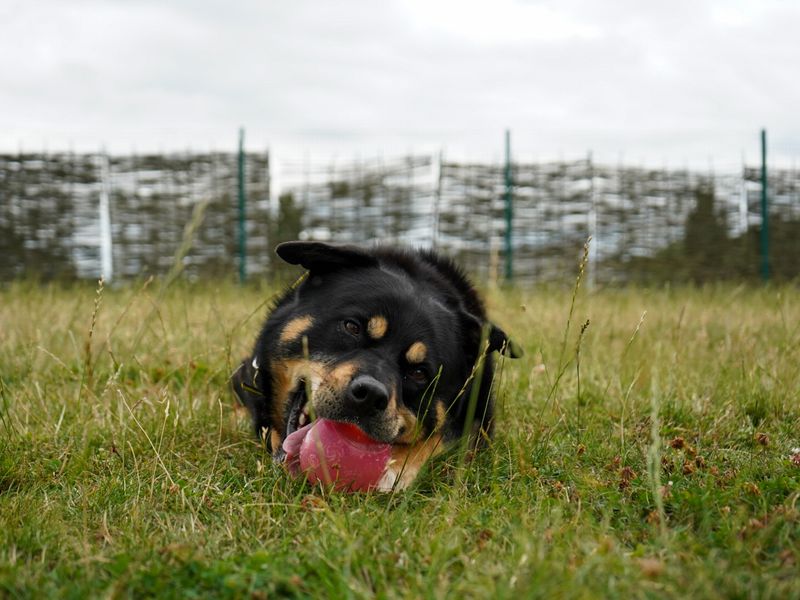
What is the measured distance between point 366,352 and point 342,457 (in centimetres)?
43

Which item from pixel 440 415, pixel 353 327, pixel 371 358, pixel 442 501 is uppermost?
pixel 353 327

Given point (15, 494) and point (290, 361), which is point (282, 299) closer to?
point (290, 361)

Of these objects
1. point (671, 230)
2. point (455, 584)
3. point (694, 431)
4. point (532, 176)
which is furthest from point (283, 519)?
point (671, 230)

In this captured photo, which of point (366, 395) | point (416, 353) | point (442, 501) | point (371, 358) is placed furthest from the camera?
point (416, 353)

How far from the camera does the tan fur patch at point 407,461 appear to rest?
8.81ft

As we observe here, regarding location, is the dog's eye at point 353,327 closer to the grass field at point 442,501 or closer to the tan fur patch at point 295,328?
the tan fur patch at point 295,328

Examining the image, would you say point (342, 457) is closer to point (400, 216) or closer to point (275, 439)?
point (275, 439)

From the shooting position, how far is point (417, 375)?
3.00 metres

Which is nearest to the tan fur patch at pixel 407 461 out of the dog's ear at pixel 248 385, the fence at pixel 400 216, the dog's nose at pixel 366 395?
the dog's nose at pixel 366 395

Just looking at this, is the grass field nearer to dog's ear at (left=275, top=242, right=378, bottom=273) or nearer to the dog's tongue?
the dog's tongue

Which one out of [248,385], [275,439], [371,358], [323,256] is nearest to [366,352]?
[371,358]

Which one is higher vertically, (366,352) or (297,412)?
(366,352)

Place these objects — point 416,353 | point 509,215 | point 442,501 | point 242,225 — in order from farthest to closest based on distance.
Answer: point 509,215 < point 242,225 < point 416,353 < point 442,501

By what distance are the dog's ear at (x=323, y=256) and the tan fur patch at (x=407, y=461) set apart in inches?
32.6
